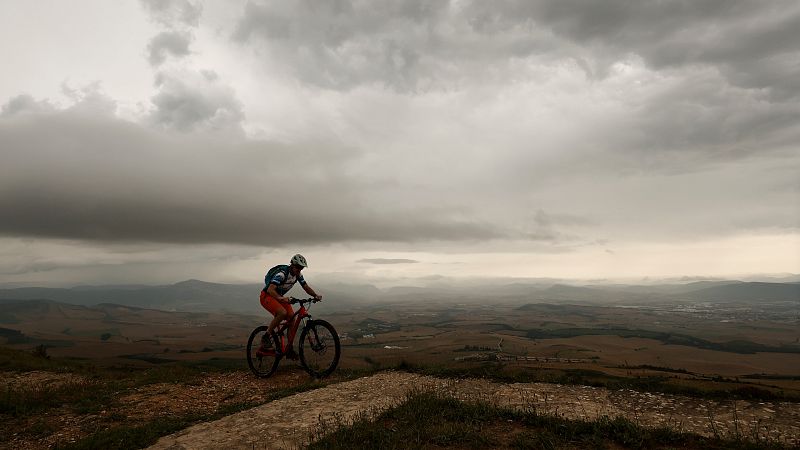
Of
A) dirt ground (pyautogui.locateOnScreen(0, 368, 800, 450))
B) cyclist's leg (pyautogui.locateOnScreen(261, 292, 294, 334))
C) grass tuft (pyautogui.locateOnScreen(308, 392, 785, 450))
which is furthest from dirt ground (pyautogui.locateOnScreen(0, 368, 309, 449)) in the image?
grass tuft (pyautogui.locateOnScreen(308, 392, 785, 450))

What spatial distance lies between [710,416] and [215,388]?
45.6 ft

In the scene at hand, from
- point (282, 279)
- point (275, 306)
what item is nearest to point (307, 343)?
point (275, 306)

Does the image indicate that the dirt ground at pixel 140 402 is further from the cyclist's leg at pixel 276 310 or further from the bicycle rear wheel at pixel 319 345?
the cyclist's leg at pixel 276 310

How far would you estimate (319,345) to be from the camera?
13.4m

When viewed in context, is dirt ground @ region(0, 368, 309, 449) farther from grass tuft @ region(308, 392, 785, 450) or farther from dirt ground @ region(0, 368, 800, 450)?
grass tuft @ region(308, 392, 785, 450)

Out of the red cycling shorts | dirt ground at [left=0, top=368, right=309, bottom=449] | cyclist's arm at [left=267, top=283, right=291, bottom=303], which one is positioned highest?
cyclist's arm at [left=267, top=283, right=291, bottom=303]

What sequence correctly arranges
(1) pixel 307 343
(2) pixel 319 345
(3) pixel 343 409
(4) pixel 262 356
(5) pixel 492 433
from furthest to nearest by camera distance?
(4) pixel 262 356
(1) pixel 307 343
(2) pixel 319 345
(3) pixel 343 409
(5) pixel 492 433

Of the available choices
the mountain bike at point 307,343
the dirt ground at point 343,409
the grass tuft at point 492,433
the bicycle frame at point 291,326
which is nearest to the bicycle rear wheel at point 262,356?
the mountain bike at point 307,343

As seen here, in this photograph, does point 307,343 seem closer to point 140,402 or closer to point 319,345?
point 319,345

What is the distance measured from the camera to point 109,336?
198 metres

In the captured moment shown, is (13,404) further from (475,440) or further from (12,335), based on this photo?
(12,335)

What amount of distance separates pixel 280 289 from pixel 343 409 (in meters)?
5.07

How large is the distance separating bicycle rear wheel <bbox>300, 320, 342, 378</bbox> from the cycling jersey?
1.42 meters

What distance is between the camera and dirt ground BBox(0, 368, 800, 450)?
26.8ft
